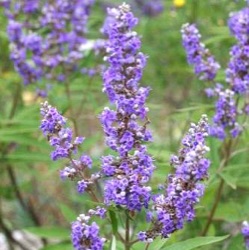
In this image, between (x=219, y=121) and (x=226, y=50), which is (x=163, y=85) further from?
(x=219, y=121)

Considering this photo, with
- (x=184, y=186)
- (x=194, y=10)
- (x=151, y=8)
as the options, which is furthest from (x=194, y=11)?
(x=184, y=186)

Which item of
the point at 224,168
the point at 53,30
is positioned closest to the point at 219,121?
the point at 224,168

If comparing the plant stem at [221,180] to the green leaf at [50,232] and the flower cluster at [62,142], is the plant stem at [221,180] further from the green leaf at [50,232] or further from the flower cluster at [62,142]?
the flower cluster at [62,142]

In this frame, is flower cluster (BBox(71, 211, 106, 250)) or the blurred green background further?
the blurred green background

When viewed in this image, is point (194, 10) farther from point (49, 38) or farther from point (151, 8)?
point (151, 8)

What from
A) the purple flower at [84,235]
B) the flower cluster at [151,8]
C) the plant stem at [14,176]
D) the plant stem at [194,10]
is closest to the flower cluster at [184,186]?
the purple flower at [84,235]

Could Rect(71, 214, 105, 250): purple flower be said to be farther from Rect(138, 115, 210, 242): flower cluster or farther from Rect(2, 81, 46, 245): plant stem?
Rect(2, 81, 46, 245): plant stem

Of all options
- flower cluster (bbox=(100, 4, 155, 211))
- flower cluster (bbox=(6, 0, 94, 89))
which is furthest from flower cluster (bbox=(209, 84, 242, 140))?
flower cluster (bbox=(6, 0, 94, 89))
